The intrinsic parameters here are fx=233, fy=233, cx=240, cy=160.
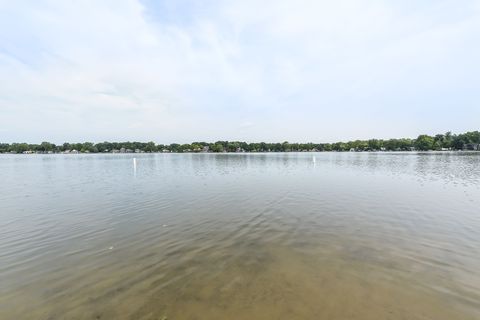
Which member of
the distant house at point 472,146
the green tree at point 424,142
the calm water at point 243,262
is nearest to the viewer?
the calm water at point 243,262

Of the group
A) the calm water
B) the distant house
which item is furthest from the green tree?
the calm water

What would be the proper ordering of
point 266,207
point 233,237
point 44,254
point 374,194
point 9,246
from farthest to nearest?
point 374,194 → point 266,207 → point 233,237 → point 9,246 → point 44,254

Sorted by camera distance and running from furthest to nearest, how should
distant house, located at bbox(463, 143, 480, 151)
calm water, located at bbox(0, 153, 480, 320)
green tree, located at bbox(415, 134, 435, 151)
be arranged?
1. green tree, located at bbox(415, 134, 435, 151)
2. distant house, located at bbox(463, 143, 480, 151)
3. calm water, located at bbox(0, 153, 480, 320)

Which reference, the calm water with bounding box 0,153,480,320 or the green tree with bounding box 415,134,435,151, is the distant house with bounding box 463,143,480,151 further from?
the calm water with bounding box 0,153,480,320

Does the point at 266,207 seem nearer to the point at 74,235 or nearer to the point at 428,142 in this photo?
the point at 74,235

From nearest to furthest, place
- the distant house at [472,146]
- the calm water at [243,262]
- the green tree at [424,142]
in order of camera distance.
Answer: the calm water at [243,262] < the distant house at [472,146] < the green tree at [424,142]

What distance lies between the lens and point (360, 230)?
1141 centimetres

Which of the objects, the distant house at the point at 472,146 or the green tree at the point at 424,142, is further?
the green tree at the point at 424,142

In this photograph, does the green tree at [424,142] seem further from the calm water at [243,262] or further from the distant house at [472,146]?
the calm water at [243,262]

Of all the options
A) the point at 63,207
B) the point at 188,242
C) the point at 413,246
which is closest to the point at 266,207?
the point at 188,242

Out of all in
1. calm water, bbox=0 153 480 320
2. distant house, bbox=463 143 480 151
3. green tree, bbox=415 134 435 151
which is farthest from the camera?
green tree, bbox=415 134 435 151

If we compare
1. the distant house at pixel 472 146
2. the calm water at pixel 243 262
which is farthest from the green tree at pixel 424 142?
the calm water at pixel 243 262

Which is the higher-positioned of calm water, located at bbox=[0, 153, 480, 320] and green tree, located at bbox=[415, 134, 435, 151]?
green tree, located at bbox=[415, 134, 435, 151]

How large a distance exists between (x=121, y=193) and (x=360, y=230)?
20.6 m
